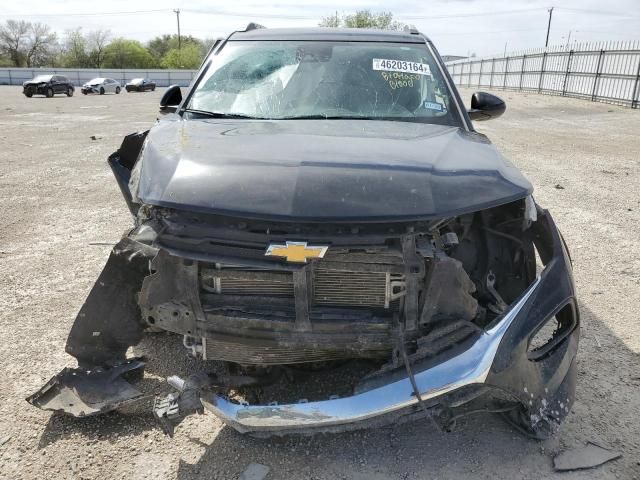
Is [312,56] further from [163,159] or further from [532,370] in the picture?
[532,370]

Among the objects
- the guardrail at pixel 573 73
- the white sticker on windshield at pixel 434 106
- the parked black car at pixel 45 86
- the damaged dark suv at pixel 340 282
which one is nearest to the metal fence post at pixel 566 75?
the guardrail at pixel 573 73

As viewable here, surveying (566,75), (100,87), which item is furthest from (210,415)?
(100,87)

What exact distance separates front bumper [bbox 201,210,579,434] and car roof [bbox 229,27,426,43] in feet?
7.51

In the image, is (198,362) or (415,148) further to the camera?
(198,362)

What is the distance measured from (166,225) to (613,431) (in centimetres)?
223

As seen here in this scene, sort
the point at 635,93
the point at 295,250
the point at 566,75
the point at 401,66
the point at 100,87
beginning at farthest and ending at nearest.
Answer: the point at 100,87 → the point at 566,75 → the point at 635,93 → the point at 401,66 → the point at 295,250

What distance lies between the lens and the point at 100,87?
37562 mm

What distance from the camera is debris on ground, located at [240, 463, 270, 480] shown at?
2217 mm

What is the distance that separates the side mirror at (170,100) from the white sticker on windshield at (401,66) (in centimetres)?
142

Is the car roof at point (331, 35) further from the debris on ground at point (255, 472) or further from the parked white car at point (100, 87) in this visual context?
the parked white car at point (100, 87)

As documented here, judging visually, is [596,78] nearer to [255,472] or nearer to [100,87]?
[255,472]

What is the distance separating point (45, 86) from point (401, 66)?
34.1 m

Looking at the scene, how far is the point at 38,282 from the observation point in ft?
13.5

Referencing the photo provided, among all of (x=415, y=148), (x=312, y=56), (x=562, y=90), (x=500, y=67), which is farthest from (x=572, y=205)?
(x=500, y=67)
